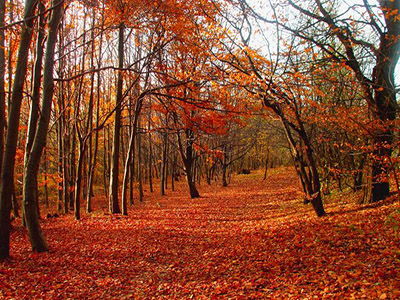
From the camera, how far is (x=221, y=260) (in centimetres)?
651

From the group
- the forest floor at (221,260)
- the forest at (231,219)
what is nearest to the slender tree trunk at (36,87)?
the forest at (231,219)

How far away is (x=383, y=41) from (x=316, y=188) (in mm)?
4568

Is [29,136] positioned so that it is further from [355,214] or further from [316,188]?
[355,214]

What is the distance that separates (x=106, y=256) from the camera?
6840 mm

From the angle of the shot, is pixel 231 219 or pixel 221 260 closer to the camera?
pixel 221 260

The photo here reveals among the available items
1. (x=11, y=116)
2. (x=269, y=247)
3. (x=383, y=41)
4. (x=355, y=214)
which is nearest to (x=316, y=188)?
(x=355, y=214)

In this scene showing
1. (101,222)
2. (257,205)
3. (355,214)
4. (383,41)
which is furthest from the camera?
(257,205)

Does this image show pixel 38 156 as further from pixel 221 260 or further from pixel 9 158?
pixel 221 260

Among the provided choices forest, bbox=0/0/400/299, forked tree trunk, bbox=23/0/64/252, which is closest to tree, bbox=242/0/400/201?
forest, bbox=0/0/400/299

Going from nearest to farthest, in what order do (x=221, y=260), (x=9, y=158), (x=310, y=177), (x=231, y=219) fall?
(x=9, y=158) < (x=221, y=260) < (x=310, y=177) < (x=231, y=219)

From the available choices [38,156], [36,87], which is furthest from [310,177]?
[36,87]

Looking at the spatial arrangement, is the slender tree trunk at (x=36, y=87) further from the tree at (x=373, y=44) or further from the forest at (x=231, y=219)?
the tree at (x=373, y=44)

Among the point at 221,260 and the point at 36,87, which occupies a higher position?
the point at 36,87

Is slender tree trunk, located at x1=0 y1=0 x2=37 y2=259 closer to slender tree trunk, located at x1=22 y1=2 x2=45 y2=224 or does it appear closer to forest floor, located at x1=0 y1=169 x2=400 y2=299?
slender tree trunk, located at x1=22 y1=2 x2=45 y2=224
